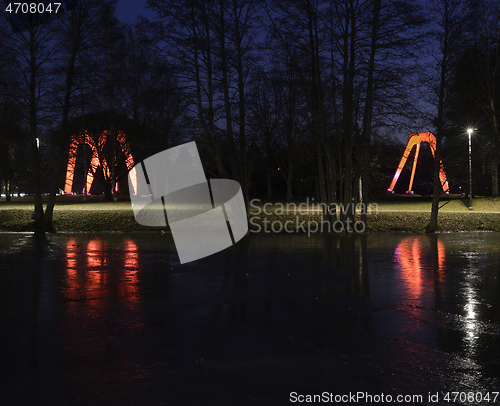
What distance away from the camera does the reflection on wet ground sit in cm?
535

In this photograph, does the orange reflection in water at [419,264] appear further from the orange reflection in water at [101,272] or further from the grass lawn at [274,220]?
the grass lawn at [274,220]

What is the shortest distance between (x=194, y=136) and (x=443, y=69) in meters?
10.8

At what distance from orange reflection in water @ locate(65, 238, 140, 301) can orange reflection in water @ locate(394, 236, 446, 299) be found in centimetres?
529

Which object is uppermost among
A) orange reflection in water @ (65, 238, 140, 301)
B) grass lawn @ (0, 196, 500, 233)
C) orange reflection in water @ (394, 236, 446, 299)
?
grass lawn @ (0, 196, 500, 233)

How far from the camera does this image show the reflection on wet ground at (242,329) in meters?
5.35

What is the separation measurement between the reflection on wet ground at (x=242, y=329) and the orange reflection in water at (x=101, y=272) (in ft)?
0.18

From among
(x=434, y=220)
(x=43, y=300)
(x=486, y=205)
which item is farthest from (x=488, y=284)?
(x=486, y=205)

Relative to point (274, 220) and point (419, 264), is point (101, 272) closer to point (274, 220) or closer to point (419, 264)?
point (419, 264)

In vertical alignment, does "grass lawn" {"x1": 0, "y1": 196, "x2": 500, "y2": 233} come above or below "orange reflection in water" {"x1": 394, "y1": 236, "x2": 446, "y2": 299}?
above

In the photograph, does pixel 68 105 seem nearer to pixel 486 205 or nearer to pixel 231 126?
pixel 231 126

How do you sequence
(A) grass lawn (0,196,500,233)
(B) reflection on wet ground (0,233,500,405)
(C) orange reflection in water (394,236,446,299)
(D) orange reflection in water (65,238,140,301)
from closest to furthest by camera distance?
1. (B) reflection on wet ground (0,233,500,405)
2. (D) orange reflection in water (65,238,140,301)
3. (C) orange reflection in water (394,236,446,299)
4. (A) grass lawn (0,196,500,233)

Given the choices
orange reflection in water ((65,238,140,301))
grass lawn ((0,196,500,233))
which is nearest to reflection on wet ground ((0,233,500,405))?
orange reflection in water ((65,238,140,301))

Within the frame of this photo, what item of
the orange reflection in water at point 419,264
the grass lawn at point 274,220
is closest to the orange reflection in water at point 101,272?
the orange reflection in water at point 419,264

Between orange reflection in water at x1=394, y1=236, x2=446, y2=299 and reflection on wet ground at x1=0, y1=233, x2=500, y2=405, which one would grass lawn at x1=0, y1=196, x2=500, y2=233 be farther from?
reflection on wet ground at x1=0, y1=233, x2=500, y2=405
